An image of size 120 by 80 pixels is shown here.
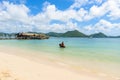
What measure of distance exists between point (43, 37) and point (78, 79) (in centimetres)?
9957

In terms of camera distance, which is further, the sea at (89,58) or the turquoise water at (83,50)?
the turquoise water at (83,50)

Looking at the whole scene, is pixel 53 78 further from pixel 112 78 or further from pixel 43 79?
pixel 112 78

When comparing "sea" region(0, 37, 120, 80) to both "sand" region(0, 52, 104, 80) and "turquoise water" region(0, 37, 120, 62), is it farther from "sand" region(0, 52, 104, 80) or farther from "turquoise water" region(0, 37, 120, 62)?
"sand" region(0, 52, 104, 80)

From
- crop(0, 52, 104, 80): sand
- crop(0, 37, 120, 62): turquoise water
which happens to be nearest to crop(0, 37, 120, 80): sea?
crop(0, 37, 120, 62): turquoise water

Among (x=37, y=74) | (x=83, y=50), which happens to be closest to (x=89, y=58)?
(x=37, y=74)

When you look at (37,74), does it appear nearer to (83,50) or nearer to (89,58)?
(89,58)

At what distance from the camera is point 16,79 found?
23.7 ft

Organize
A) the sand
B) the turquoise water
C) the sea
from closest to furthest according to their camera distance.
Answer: the sand
the sea
the turquoise water

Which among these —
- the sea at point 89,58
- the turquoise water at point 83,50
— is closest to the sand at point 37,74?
the sea at point 89,58

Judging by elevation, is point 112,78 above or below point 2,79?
below

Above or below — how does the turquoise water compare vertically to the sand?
below

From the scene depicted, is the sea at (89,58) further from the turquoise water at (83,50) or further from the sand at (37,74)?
the sand at (37,74)

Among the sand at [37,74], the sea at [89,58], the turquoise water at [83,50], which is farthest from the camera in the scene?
the turquoise water at [83,50]

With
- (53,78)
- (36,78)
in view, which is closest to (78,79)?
(53,78)
